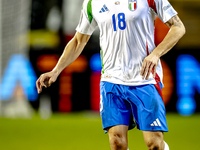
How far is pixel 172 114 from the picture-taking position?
13.9 metres

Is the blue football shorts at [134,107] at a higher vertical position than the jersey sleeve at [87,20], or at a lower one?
lower

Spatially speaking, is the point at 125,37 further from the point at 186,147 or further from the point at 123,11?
the point at 186,147

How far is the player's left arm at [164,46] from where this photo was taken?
320 cm

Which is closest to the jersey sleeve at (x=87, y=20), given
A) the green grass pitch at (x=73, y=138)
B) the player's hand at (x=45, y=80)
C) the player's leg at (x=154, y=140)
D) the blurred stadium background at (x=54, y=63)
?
the player's hand at (x=45, y=80)

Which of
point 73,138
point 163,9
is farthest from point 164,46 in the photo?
point 73,138

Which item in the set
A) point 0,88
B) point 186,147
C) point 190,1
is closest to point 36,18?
point 0,88

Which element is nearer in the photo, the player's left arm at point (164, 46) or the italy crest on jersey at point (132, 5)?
the player's left arm at point (164, 46)

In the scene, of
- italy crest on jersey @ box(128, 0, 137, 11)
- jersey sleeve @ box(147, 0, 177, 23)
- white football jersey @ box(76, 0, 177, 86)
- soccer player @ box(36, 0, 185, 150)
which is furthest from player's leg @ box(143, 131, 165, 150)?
italy crest on jersey @ box(128, 0, 137, 11)

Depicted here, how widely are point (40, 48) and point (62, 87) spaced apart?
170 cm

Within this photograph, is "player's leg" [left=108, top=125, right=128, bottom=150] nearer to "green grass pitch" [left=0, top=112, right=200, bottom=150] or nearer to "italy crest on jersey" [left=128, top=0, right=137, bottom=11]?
"italy crest on jersey" [left=128, top=0, right=137, bottom=11]

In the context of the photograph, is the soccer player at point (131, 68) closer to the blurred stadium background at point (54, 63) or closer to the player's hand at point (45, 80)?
the player's hand at point (45, 80)

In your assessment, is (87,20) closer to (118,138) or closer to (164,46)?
(164,46)

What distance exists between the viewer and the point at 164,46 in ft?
11.0

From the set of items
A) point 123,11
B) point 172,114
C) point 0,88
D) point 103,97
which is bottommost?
point 172,114
